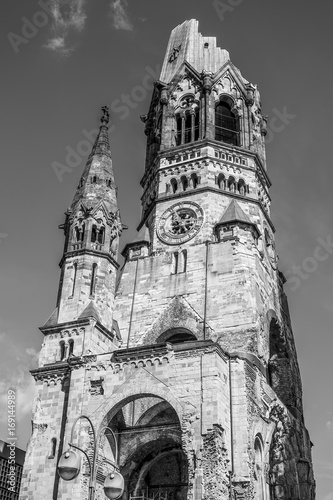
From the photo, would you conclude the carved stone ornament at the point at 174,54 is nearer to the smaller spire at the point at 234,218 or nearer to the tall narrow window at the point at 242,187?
the tall narrow window at the point at 242,187

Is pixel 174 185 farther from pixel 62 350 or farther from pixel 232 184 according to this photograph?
pixel 62 350

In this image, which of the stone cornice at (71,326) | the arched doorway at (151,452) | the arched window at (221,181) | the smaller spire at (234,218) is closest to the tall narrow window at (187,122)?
the arched window at (221,181)

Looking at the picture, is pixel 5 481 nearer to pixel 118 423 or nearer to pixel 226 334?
pixel 118 423

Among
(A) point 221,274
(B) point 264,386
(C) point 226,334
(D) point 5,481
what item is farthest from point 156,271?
Answer: (D) point 5,481

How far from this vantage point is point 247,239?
112 ft

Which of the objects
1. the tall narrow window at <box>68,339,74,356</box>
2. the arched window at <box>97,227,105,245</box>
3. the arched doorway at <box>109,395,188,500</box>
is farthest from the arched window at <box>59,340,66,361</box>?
the arched window at <box>97,227,105,245</box>

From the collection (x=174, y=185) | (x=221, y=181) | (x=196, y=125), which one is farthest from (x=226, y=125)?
(x=174, y=185)

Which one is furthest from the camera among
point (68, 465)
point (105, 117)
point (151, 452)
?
point (105, 117)

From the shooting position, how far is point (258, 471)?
87.4ft

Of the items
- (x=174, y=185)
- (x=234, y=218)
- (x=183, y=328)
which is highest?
(x=174, y=185)

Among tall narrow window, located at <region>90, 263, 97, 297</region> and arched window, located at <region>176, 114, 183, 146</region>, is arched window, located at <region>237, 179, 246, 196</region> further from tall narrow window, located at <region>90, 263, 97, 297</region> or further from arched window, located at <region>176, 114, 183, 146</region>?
tall narrow window, located at <region>90, 263, 97, 297</region>

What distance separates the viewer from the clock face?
35.2 metres

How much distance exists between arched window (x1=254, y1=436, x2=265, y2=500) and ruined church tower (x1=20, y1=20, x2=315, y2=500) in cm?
10

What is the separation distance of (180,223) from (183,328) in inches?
274
